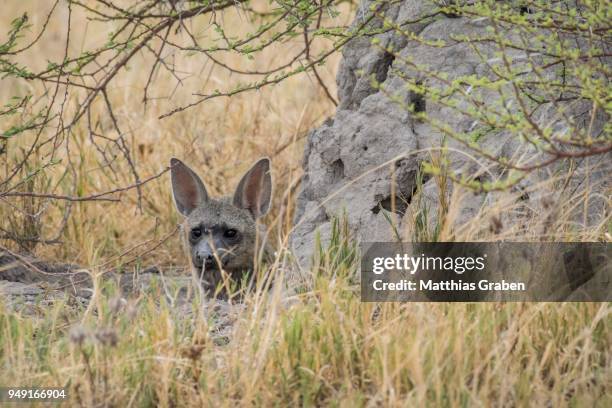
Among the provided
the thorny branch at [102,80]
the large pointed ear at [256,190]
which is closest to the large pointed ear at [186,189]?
the thorny branch at [102,80]

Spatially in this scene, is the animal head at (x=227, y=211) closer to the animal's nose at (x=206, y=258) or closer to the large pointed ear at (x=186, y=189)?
the large pointed ear at (x=186, y=189)

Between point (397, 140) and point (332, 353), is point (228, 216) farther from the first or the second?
point (332, 353)

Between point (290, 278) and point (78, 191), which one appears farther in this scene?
point (78, 191)

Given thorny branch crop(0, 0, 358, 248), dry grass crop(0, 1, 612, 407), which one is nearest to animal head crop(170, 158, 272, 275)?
thorny branch crop(0, 0, 358, 248)

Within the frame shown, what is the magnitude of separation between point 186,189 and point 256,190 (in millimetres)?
515

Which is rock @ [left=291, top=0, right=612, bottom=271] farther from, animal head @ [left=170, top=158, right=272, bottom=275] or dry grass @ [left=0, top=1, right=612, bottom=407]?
dry grass @ [left=0, top=1, right=612, bottom=407]

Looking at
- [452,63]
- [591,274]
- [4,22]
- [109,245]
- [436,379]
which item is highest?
[4,22]

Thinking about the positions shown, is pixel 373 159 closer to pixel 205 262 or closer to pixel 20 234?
pixel 205 262

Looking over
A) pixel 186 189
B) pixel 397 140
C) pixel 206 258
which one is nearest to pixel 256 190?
pixel 186 189

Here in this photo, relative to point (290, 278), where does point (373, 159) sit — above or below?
above

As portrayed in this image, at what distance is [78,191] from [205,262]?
1724mm

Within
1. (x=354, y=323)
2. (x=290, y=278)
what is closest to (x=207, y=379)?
(x=354, y=323)

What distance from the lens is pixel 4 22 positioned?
12.2 m

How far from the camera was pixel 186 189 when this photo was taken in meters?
7.09
